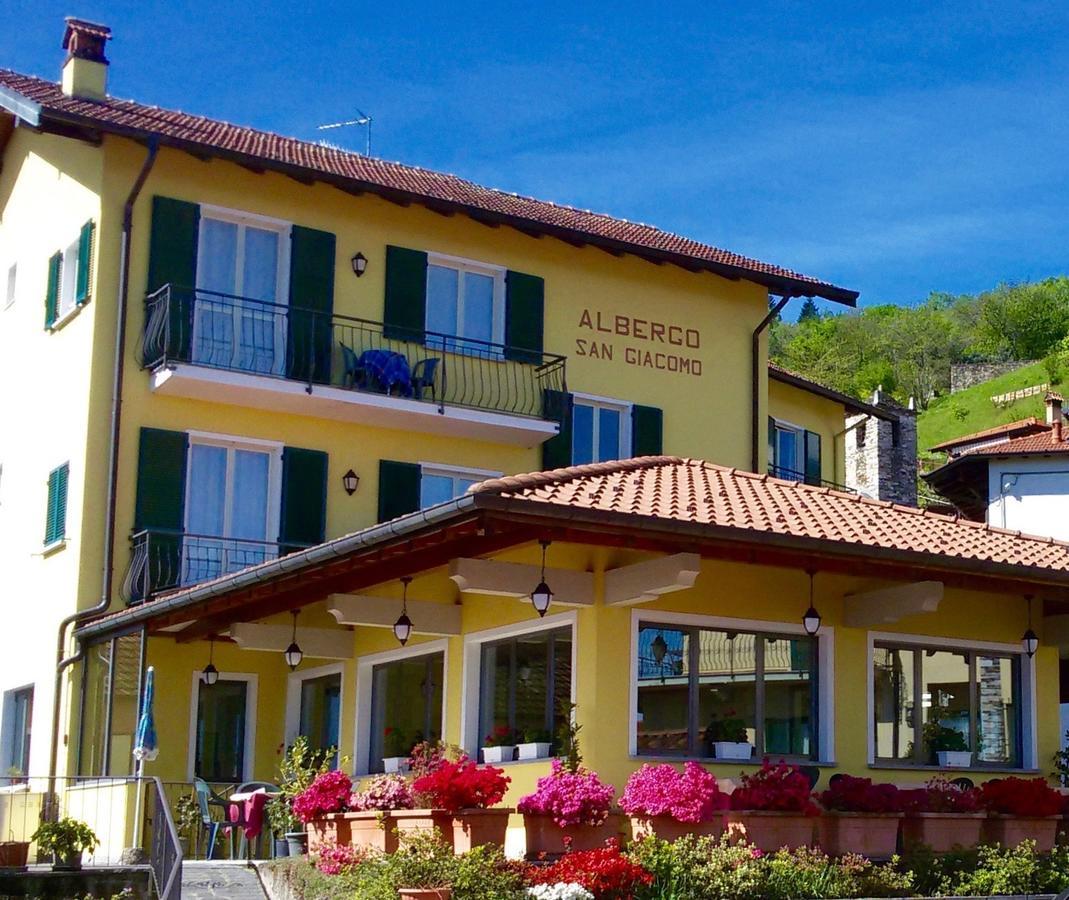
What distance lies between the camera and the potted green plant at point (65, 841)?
1566cm

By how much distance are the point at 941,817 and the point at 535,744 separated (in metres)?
3.51

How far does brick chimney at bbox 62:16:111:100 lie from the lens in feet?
76.4

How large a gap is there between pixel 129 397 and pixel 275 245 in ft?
10.1

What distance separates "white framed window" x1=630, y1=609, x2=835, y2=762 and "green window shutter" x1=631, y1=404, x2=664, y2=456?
10.1m

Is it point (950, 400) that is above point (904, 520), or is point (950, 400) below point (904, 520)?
above

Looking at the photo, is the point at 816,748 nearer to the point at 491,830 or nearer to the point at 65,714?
the point at 491,830

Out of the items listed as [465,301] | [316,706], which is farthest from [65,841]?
[465,301]

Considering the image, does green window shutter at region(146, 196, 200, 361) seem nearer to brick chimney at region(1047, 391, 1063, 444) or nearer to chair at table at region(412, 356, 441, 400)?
chair at table at region(412, 356, 441, 400)

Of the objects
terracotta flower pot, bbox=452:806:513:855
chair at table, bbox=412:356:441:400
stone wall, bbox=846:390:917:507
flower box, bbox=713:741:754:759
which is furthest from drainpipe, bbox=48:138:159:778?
stone wall, bbox=846:390:917:507

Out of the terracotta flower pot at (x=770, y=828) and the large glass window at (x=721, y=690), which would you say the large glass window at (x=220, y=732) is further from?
the terracotta flower pot at (x=770, y=828)

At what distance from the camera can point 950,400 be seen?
8656 centimetres

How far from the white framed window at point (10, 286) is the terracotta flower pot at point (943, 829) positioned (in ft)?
54.5

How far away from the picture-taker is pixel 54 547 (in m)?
21.1

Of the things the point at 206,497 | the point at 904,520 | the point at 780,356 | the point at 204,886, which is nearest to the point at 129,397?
the point at 206,497
